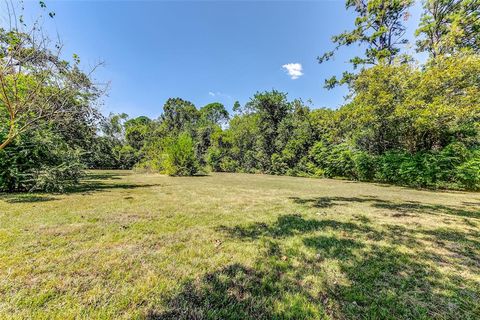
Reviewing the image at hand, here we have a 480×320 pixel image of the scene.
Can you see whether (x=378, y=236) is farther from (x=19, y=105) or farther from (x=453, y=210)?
(x=19, y=105)

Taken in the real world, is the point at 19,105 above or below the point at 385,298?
above

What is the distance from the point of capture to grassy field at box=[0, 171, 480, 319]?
5.84 ft

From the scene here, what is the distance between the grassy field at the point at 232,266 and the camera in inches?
70.1

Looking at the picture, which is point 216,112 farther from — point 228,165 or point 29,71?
point 29,71

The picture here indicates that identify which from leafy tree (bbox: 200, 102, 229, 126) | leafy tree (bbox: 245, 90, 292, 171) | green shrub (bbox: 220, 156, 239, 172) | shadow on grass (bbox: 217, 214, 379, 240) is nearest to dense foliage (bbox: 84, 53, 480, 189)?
leafy tree (bbox: 245, 90, 292, 171)

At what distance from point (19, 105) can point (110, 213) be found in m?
2.77

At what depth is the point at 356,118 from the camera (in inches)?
525

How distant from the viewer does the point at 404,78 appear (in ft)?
38.9

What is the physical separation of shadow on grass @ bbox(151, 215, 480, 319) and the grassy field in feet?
0.04

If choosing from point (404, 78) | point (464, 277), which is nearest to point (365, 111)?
point (404, 78)

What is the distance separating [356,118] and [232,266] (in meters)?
14.0

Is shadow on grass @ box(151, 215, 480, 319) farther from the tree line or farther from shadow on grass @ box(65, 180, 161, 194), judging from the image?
shadow on grass @ box(65, 180, 161, 194)

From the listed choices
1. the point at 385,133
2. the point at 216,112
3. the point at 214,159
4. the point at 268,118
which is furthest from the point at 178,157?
the point at 216,112

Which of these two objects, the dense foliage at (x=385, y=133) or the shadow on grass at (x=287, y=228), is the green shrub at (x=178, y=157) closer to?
the dense foliage at (x=385, y=133)
